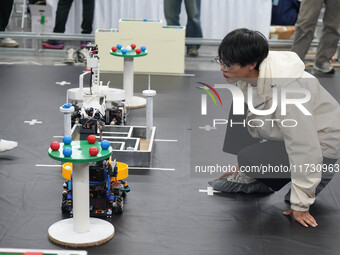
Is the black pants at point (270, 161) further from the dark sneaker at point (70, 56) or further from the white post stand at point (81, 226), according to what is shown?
the dark sneaker at point (70, 56)

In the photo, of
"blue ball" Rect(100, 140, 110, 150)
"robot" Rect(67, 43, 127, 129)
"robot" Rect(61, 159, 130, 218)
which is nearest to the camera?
"blue ball" Rect(100, 140, 110, 150)

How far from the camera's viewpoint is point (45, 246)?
2660 mm

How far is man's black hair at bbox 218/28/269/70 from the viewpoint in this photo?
2.71 m

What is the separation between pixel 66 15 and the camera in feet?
22.3

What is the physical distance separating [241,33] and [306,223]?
937 mm

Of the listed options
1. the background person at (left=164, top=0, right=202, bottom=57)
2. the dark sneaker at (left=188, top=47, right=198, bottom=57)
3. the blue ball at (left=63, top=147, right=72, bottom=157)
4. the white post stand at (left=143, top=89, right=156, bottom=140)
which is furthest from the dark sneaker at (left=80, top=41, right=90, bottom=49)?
the blue ball at (left=63, top=147, right=72, bottom=157)

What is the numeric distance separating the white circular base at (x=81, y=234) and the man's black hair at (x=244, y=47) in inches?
36.3

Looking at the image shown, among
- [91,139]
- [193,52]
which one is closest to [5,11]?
[193,52]

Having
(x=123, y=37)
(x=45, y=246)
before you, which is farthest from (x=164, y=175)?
(x=123, y=37)

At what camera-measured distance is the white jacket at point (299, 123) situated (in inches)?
107

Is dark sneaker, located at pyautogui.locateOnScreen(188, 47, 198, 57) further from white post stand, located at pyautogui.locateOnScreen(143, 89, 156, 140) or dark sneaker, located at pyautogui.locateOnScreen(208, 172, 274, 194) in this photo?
dark sneaker, located at pyautogui.locateOnScreen(208, 172, 274, 194)

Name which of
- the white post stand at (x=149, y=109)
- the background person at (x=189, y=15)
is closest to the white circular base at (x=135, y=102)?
the white post stand at (x=149, y=109)

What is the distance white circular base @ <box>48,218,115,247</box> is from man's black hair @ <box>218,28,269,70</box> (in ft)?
3.03

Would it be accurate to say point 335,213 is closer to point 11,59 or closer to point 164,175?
point 164,175
